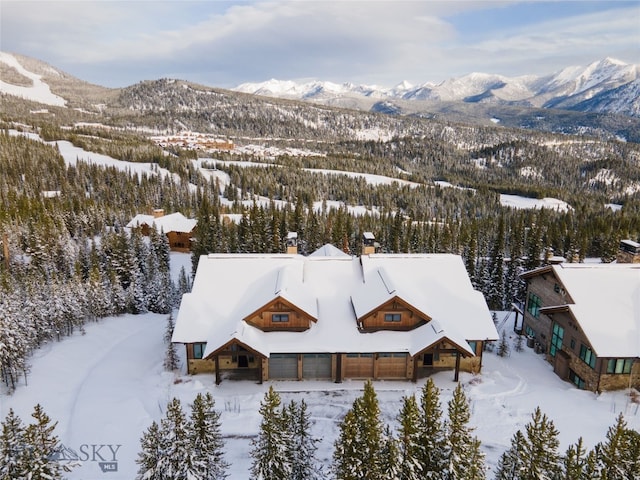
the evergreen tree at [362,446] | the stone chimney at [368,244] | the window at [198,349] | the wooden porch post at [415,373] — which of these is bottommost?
the wooden porch post at [415,373]

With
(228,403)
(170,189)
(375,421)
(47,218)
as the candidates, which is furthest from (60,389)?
(170,189)

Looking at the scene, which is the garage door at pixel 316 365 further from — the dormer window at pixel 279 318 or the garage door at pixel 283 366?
the dormer window at pixel 279 318

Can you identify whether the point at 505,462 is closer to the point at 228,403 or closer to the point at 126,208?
the point at 228,403

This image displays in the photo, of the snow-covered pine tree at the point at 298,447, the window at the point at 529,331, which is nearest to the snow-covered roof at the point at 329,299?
the window at the point at 529,331

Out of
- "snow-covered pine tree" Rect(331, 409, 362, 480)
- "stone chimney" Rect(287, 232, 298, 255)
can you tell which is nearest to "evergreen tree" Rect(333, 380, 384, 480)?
"snow-covered pine tree" Rect(331, 409, 362, 480)

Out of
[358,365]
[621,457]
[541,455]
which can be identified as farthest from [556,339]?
[541,455]

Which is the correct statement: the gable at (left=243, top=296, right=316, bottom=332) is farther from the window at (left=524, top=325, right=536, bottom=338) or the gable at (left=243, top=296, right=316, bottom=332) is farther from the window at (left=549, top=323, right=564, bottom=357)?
the window at (left=524, top=325, right=536, bottom=338)

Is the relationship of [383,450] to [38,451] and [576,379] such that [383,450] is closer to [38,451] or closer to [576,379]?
[38,451]
